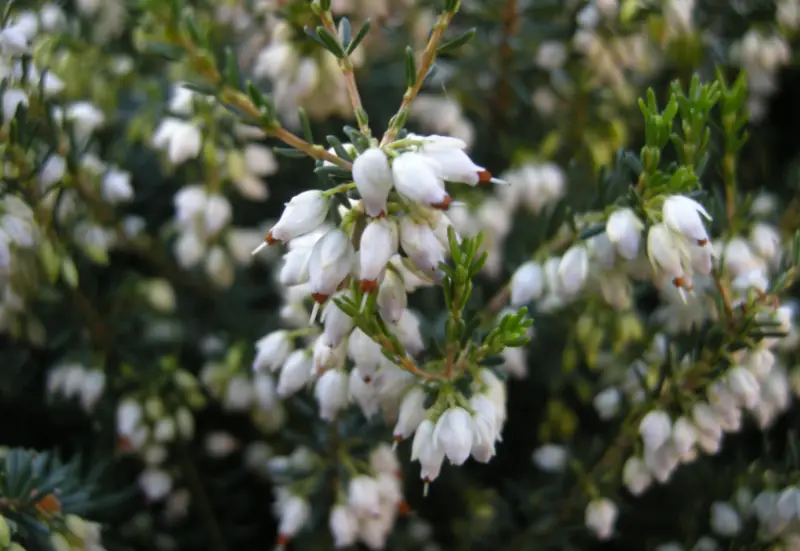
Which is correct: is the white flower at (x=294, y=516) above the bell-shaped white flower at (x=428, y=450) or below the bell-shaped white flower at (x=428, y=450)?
below

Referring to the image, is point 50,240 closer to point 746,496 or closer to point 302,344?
point 302,344

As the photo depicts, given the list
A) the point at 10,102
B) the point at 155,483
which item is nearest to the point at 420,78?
the point at 10,102

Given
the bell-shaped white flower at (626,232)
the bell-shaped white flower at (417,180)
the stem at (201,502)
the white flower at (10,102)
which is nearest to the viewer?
the bell-shaped white flower at (417,180)

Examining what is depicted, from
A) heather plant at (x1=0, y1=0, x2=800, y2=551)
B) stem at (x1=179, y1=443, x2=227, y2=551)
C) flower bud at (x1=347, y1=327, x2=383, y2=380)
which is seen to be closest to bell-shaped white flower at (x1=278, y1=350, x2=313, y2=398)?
heather plant at (x1=0, y1=0, x2=800, y2=551)

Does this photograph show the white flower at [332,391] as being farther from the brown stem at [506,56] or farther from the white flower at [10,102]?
the brown stem at [506,56]

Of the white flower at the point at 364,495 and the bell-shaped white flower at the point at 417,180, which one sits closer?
the bell-shaped white flower at the point at 417,180

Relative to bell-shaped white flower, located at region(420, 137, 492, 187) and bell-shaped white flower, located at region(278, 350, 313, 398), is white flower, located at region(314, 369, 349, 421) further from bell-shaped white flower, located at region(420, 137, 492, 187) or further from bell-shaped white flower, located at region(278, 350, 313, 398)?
bell-shaped white flower, located at region(420, 137, 492, 187)

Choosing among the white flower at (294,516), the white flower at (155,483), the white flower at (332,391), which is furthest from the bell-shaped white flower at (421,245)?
the white flower at (155,483)
